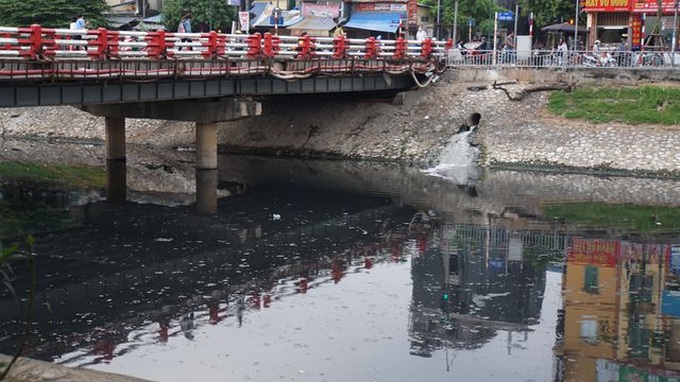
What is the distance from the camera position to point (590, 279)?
28.4 m

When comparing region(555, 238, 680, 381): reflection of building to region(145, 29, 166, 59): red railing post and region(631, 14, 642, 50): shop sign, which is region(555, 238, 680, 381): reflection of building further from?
region(631, 14, 642, 50): shop sign

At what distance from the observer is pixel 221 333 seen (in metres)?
22.4

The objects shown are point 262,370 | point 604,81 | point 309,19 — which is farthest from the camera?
point 309,19

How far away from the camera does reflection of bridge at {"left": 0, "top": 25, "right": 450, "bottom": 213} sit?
34969 mm

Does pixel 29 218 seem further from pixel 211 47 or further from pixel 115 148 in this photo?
pixel 115 148

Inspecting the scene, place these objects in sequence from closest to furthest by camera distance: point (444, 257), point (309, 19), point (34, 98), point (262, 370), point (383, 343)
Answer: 1. point (262, 370)
2. point (383, 343)
3. point (444, 257)
4. point (34, 98)
5. point (309, 19)

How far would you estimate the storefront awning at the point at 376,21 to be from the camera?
82750 millimetres

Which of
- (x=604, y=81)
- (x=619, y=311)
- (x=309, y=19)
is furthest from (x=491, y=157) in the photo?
(x=309, y=19)

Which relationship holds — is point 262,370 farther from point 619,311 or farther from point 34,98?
point 34,98

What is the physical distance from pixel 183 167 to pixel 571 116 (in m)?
20.0

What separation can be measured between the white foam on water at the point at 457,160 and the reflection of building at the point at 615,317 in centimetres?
1759

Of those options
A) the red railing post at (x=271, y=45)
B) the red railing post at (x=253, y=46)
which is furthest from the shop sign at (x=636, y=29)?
the red railing post at (x=253, y=46)

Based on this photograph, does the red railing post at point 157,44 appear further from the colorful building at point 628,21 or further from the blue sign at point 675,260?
the colorful building at point 628,21

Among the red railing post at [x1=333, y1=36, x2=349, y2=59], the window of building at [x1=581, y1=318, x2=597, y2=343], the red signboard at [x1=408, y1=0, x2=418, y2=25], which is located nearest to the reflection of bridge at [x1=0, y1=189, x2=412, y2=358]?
the window of building at [x1=581, y1=318, x2=597, y2=343]
